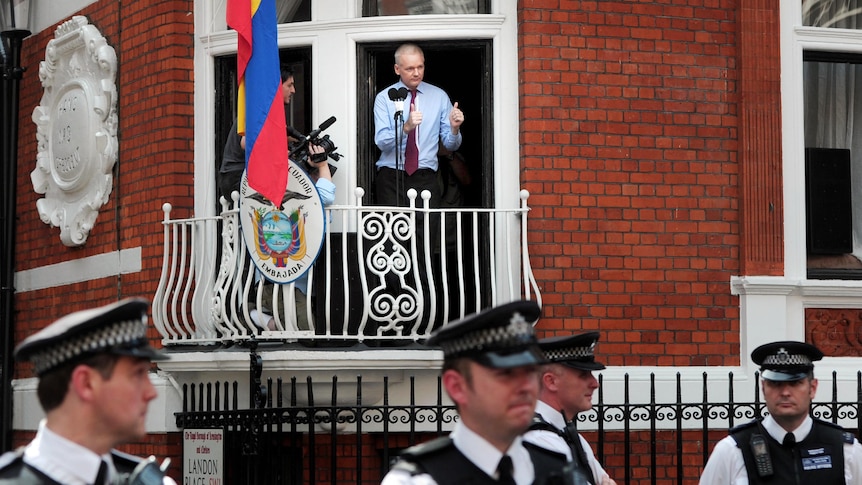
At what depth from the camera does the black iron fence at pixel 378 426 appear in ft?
32.1

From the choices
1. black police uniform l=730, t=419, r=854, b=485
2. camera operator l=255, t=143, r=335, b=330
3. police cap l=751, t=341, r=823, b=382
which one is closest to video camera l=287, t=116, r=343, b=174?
camera operator l=255, t=143, r=335, b=330

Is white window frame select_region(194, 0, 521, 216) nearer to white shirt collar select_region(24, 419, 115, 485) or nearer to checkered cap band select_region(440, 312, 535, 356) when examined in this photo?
checkered cap band select_region(440, 312, 535, 356)

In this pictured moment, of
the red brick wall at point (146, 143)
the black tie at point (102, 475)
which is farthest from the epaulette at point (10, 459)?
the red brick wall at point (146, 143)

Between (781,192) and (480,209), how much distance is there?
2265 millimetres

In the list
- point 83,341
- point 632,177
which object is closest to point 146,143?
point 632,177

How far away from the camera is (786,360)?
732 centimetres

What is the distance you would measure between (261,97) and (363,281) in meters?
1.48

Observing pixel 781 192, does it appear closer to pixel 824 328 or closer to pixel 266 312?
pixel 824 328

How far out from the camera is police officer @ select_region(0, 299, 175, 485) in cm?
395

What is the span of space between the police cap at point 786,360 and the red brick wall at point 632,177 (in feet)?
10.0

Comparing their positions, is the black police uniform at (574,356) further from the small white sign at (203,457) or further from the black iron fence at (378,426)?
the small white sign at (203,457)

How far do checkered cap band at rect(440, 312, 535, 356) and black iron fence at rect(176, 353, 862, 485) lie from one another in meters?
5.37

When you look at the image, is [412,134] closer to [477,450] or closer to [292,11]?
[292,11]

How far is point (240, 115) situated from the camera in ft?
34.1
